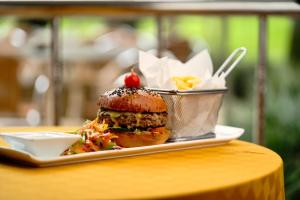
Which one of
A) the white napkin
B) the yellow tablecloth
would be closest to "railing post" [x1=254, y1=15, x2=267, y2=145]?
the white napkin

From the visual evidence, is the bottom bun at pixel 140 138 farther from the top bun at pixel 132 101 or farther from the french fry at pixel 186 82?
the french fry at pixel 186 82

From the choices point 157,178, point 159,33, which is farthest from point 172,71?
point 159,33

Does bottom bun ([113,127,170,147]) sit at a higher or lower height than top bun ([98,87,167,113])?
lower

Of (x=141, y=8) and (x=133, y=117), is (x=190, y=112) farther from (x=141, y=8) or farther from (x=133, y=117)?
(x=141, y=8)

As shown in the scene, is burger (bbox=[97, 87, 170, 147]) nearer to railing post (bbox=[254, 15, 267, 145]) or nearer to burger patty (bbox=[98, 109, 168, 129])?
burger patty (bbox=[98, 109, 168, 129])

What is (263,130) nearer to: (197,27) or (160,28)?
(160,28)

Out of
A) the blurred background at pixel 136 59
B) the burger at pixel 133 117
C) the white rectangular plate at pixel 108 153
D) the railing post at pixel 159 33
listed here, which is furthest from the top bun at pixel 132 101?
the railing post at pixel 159 33

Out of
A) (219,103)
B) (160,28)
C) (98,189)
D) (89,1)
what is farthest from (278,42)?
(98,189)
